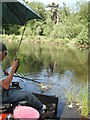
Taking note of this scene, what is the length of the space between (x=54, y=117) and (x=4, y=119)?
0.69 meters

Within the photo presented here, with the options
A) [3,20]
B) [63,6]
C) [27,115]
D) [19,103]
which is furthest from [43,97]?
[63,6]

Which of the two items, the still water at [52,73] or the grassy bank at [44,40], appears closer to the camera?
the still water at [52,73]

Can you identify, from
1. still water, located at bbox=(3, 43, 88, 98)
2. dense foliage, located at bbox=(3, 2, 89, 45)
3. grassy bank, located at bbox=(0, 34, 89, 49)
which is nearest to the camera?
still water, located at bbox=(3, 43, 88, 98)

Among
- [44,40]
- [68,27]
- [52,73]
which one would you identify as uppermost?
[68,27]

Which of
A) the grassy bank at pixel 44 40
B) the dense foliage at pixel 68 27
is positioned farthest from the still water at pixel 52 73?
the grassy bank at pixel 44 40

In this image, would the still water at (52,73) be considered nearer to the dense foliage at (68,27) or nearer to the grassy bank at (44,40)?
the dense foliage at (68,27)

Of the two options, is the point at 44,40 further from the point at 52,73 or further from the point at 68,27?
the point at 52,73

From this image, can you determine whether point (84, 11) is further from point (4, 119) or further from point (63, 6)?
point (4, 119)

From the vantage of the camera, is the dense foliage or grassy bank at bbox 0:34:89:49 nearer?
the dense foliage

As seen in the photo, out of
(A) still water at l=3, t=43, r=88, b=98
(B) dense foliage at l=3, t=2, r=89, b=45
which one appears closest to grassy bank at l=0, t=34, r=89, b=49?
(B) dense foliage at l=3, t=2, r=89, b=45

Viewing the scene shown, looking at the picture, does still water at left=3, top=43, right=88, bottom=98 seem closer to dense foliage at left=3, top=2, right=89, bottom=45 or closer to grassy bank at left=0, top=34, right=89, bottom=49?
dense foliage at left=3, top=2, right=89, bottom=45

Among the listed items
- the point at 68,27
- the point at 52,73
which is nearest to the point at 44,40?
the point at 68,27

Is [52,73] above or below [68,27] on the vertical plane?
below

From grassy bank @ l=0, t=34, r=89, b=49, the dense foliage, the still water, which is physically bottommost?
the still water
